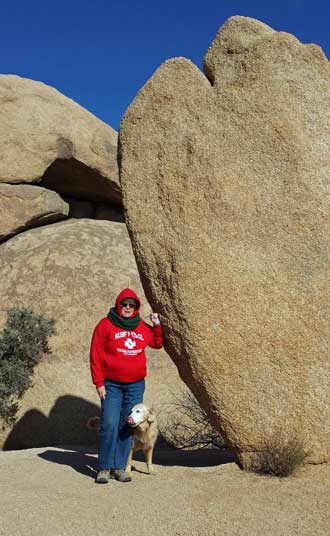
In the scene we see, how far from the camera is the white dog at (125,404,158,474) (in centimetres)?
470

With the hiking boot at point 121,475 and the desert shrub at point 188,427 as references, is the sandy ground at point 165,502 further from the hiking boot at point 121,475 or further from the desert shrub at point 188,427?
the desert shrub at point 188,427

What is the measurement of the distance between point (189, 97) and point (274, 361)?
2279 millimetres

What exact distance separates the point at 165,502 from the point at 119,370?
3.75ft

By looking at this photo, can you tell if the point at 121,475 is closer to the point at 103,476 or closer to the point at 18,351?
the point at 103,476

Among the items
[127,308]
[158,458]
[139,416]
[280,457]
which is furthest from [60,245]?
[280,457]

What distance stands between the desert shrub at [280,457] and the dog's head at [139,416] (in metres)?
0.89

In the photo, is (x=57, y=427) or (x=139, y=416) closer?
(x=139, y=416)

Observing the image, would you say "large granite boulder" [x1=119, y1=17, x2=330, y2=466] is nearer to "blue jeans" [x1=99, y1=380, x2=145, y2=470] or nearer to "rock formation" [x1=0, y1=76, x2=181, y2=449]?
"blue jeans" [x1=99, y1=380, x2=145, y2=470]

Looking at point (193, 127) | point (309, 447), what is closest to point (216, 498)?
point (309, 447)

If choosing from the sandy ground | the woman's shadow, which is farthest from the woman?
the woman's shadow

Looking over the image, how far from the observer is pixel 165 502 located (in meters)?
4.05

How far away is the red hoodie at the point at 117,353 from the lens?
15.9 ft

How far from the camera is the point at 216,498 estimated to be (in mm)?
4133

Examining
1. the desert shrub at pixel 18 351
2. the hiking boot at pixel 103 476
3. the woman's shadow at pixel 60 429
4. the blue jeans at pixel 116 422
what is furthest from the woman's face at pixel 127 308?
the desert shrub at pixel 18 351
